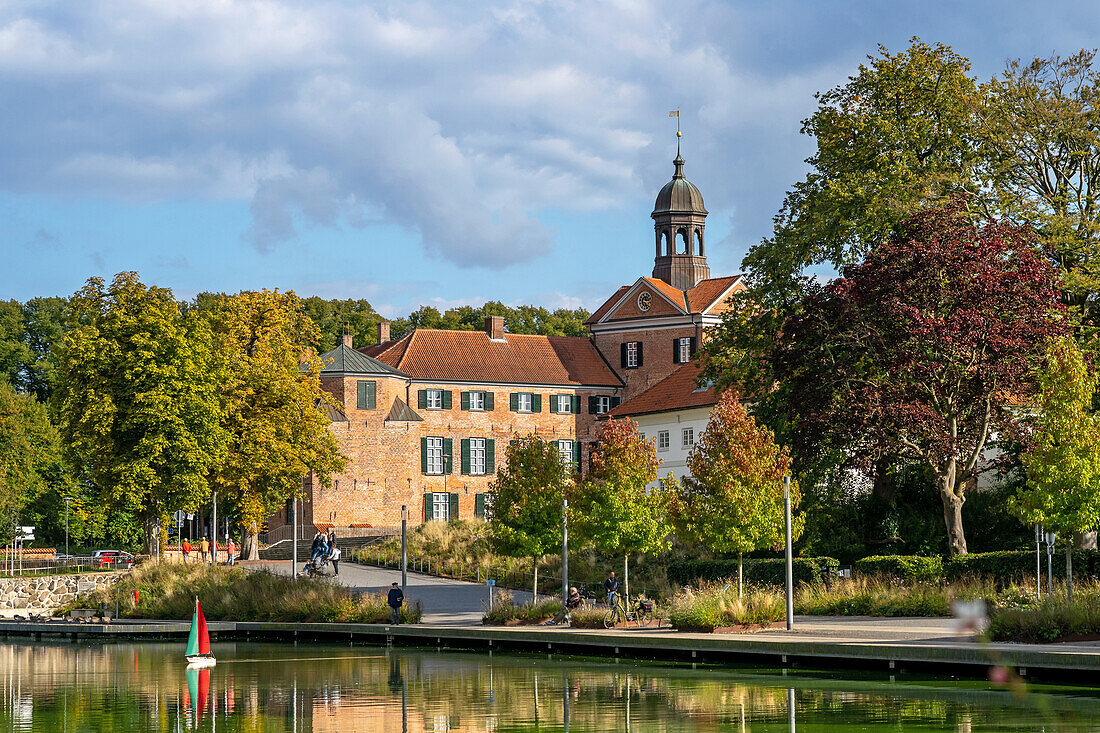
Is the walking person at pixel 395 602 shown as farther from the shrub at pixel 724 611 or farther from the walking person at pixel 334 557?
the walking person at pixel 334 557

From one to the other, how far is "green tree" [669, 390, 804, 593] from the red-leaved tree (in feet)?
5.48

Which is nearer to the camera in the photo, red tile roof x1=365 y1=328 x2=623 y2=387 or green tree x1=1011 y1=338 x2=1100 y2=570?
green tree x1=1011 y1=338 x2=1100 y2=570

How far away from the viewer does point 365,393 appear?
64.1 m

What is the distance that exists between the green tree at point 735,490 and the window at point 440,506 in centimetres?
3696

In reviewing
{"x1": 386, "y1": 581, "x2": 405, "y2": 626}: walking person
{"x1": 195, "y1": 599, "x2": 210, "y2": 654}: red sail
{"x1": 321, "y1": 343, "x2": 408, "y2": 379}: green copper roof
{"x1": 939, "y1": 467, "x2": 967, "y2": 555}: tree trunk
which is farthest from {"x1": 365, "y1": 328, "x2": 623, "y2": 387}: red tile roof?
{"x1": 195, "y1": 599, "x2": 210, "y2": 654}: red sail

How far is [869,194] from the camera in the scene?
32.9m

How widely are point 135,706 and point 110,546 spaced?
187 feet

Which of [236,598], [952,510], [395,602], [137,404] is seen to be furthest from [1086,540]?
[137,404]

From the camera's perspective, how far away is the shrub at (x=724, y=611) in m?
25.7

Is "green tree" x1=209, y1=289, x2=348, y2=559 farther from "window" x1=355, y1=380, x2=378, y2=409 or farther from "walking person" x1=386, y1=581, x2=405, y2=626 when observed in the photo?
"walking person" x1=386, y1=581, x2=405, y2=626

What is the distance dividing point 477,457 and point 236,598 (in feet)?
110

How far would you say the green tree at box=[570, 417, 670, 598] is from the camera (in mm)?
30312

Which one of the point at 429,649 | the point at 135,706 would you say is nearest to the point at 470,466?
the point at 429,649

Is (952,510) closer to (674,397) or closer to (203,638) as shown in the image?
(203,638)
